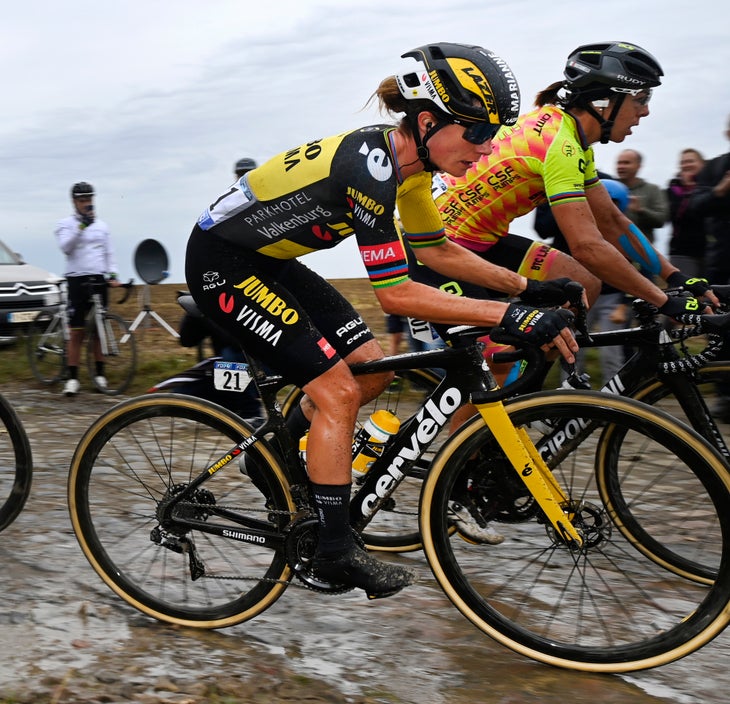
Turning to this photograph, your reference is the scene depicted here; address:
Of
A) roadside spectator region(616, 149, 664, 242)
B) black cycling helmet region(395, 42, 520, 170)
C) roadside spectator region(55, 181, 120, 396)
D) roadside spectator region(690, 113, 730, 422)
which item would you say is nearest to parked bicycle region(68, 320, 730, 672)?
black cycling helmet region(395, 42, 520, 170)

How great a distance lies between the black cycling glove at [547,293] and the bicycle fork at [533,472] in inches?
22.1

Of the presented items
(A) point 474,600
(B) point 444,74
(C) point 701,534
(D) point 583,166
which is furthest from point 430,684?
(D) point 583,166

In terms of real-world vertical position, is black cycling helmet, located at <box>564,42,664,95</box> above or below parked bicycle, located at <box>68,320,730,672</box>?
above

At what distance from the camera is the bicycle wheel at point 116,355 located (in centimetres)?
1046

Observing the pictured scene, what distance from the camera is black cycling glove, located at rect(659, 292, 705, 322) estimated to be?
165 inches

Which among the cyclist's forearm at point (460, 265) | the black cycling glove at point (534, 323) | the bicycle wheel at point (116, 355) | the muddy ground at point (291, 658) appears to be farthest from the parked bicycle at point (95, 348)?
the black cycling glove at point (534, 323)

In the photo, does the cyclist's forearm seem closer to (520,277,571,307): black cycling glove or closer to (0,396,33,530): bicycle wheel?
(520,277,571,307): black cycling glove

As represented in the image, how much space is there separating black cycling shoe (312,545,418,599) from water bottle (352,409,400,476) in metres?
0.40

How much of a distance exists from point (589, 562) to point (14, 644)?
7.15 ft

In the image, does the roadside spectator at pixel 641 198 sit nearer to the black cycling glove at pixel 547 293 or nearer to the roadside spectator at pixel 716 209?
the roadside spectator at pixel 716 209

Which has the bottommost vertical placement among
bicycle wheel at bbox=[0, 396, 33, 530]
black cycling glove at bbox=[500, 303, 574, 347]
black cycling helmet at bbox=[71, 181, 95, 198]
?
bicycle wheel at bbox=[0, 396, 33, 530]

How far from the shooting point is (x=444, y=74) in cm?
351

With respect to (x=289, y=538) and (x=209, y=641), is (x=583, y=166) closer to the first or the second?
(x=289, y=538)

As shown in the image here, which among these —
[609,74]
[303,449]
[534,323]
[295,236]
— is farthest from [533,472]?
[609,74]
